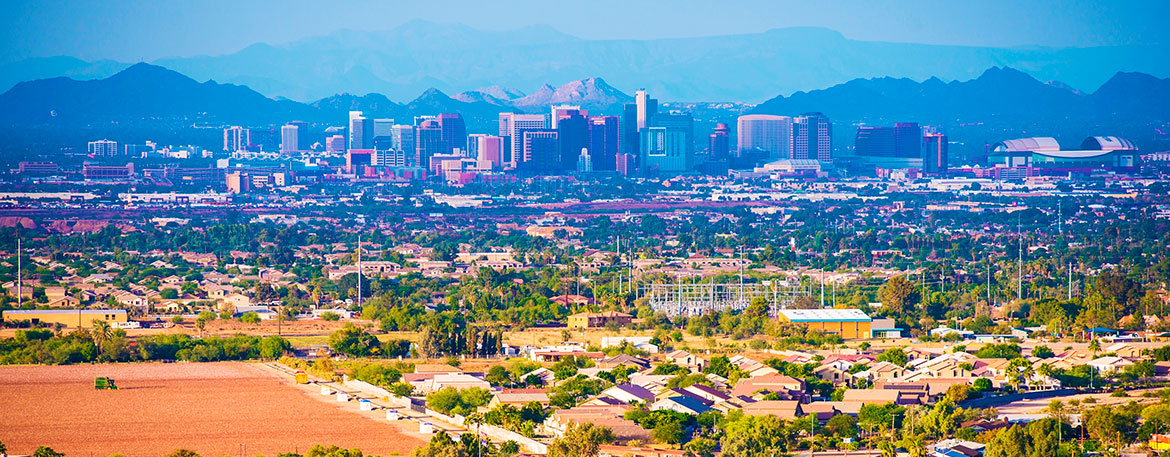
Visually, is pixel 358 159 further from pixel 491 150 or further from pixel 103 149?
pixel 103 149

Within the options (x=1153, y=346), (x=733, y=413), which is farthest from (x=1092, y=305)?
(x=733, y=413)

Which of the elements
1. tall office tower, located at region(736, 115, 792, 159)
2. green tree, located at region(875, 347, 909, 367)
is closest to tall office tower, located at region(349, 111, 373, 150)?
tall office tower, located at region(736, 115, 792, 159)

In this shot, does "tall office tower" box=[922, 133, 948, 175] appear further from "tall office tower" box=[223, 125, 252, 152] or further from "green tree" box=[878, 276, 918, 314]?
"green tree" box=[878, 276, 918, 314]

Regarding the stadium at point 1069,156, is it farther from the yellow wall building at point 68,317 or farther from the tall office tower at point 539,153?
the yellow wall building at point 68,317

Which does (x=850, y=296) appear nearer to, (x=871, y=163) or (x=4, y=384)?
(x=4, y=384)

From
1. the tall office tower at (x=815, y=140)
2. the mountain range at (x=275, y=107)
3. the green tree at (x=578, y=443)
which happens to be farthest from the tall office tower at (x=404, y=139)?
the green tree at (x=578, y=443)

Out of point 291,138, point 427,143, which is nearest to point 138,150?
point 291,138
